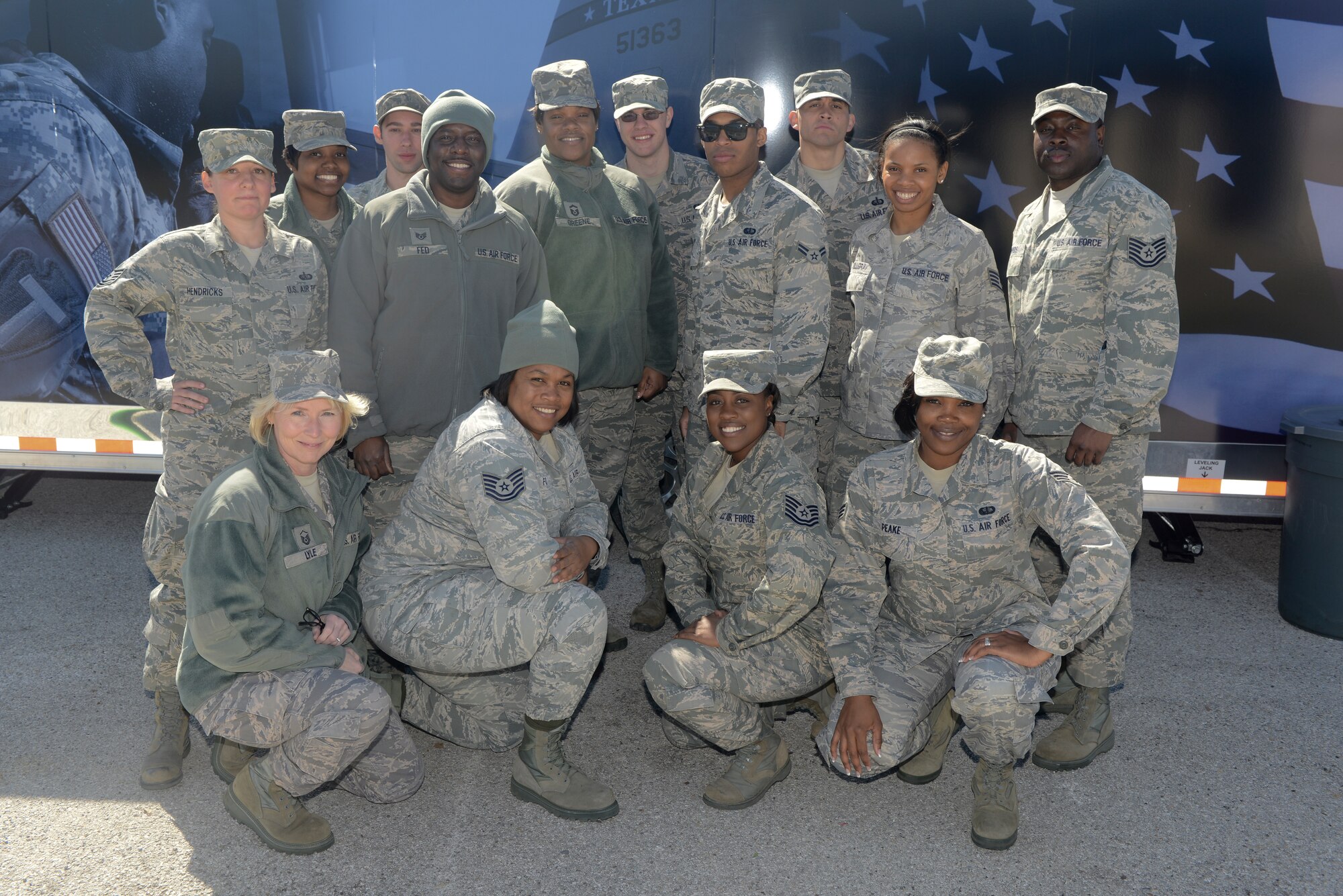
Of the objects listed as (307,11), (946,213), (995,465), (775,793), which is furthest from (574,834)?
(307,11)

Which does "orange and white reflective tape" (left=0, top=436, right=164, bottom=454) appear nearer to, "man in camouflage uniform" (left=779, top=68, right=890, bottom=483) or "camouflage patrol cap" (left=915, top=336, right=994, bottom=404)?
"man in camouflage uniform" (left=779, top=68, right=890, bottom=483)

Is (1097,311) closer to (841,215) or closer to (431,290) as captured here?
(841,215)

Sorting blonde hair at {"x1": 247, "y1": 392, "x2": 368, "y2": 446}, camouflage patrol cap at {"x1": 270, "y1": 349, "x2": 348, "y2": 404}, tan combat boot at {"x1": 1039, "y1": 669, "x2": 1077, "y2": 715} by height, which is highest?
camouflage patrol cap at {"x1": 270, "y1": 349, "x2": 348, "y2": 404}

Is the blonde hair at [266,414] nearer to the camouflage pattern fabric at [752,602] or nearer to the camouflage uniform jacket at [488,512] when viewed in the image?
the camouflage uniform jacket at [488,512]

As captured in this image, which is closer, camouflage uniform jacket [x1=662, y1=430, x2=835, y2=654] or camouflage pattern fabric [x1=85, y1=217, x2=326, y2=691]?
camouflage uniform jacket [x1=662, y1=430, x2=835, y2=654]

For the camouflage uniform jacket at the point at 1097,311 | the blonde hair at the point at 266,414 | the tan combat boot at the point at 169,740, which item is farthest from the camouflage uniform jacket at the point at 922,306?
the tan combat boot at the point at 169,740

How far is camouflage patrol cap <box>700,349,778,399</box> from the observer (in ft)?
10.5

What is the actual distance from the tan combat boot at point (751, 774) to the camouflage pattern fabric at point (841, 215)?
1.50 metres

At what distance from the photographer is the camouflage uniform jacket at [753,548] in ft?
10.2

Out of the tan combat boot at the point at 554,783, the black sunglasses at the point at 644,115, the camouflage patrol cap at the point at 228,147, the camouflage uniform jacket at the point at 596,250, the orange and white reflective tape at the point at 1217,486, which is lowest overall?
the tan combat boot at the point at 554,783

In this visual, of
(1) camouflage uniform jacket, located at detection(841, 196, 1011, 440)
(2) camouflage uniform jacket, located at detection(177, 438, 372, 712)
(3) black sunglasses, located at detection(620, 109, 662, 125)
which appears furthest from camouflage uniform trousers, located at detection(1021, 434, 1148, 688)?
(2) camouflage uniform jacket, located at detection(177, 438, 372, 712)

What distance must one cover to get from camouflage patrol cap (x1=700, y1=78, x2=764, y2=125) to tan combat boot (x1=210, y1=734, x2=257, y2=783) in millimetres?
2581

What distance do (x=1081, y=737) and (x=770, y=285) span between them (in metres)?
1.82

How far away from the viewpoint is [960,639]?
3209mm
